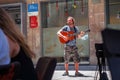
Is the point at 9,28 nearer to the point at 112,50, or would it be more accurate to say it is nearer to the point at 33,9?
the point at 112,50

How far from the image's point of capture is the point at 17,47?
8.08ft

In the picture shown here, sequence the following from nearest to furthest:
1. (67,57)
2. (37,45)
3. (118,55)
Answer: (118,55) → (67,57) → (37,45)

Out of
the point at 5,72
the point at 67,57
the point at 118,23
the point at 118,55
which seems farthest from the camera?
the point at 118,23

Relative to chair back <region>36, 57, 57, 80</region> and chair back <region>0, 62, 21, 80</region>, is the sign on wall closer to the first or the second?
chair back <region>36, 57, 57, 80</region>

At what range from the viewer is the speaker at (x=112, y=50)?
1.60 m

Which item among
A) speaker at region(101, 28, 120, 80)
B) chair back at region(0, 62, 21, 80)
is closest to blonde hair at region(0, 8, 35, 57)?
chair back at region(0, 62, 21, 80)

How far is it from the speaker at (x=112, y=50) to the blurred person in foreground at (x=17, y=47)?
0.84 metres

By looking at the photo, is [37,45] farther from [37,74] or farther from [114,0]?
[37,74]

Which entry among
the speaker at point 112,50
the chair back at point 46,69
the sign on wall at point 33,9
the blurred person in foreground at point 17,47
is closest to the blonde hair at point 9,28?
the blurred person in foreground at point 17,47

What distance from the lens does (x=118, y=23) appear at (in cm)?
1334

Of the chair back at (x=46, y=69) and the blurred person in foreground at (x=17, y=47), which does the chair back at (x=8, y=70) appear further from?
the chair back at (x=46, y=69)

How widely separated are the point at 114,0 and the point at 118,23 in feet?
2.87

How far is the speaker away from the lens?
1597 millimetres

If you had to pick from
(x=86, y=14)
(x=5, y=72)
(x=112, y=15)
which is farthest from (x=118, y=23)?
(x=5, y=72)
